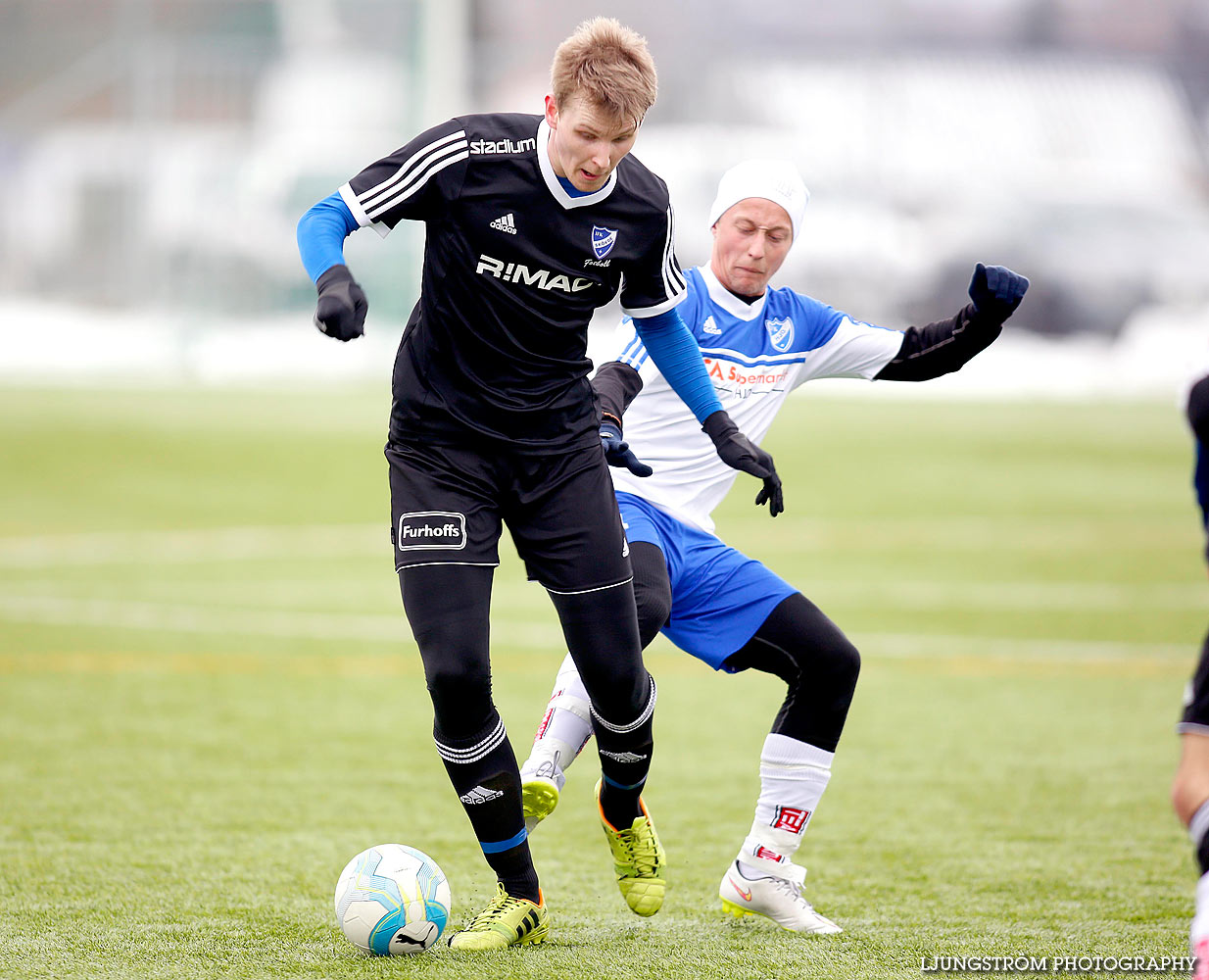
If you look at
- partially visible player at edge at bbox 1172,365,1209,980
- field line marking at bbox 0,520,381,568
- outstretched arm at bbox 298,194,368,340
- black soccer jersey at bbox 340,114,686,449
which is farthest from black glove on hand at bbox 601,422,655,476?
field line marking at bbox 0,520,381,568

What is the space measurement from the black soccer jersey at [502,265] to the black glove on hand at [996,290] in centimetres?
103

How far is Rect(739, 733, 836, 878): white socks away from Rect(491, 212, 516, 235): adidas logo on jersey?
1.70 metres

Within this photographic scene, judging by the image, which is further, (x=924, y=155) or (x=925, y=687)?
(x=924, y=155)

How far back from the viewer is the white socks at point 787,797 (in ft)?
14.4

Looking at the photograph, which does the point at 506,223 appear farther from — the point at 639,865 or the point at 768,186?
the point at 639,865

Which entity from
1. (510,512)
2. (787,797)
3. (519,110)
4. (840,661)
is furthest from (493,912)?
(519,110)

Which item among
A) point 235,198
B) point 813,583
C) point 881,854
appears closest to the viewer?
point 881,854

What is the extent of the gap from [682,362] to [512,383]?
60 centimetres

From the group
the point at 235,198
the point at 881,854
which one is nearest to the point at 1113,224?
the point at 235,198

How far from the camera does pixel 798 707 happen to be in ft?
14.6

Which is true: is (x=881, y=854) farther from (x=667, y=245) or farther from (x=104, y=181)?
(x=104, y=181)

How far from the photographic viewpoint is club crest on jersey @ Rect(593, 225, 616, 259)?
12.5 ft

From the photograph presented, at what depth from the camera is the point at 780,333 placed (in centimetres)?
472

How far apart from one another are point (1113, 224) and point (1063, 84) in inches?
101
